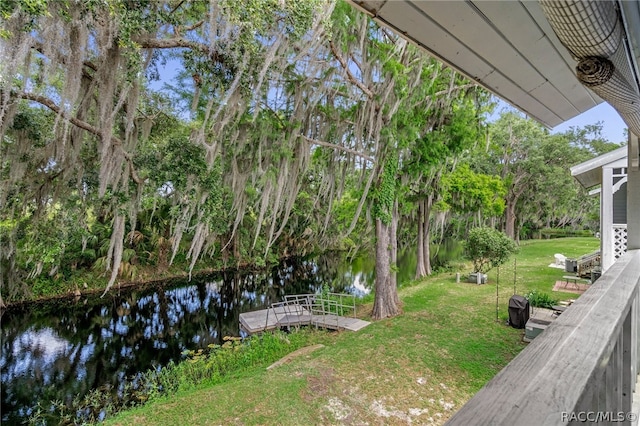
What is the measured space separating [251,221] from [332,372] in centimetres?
1384

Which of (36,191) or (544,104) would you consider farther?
(36,191)

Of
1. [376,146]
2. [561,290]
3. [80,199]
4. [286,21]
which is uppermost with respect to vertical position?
[286,21]

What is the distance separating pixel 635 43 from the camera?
3.73 ft

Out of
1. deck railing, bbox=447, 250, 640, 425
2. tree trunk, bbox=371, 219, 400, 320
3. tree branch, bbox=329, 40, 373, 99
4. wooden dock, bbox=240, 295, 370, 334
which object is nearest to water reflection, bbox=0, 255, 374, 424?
wooden dock, bbox=240, 295, 370, 334

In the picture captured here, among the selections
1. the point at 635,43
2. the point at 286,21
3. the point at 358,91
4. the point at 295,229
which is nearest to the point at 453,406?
the point at 635,43

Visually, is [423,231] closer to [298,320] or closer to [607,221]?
[298,320]

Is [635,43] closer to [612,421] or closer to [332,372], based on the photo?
[612,421]

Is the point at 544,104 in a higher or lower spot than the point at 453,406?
higher

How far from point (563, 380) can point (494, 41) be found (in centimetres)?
151

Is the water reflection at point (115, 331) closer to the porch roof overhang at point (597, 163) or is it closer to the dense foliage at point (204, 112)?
the dense foliage at point (204, 112)

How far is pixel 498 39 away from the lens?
1.48 meters

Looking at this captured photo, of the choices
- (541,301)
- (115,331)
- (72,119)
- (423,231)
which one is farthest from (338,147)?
(115,331)

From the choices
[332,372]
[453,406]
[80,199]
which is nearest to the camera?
[453,406]

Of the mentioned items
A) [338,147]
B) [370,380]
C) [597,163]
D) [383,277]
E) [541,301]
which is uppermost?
[338,147]
